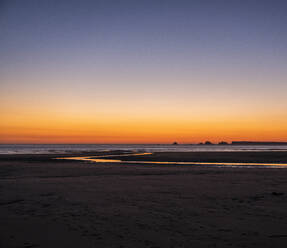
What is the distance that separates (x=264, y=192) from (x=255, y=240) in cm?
646

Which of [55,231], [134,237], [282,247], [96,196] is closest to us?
[282,247]

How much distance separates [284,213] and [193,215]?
9.37ft

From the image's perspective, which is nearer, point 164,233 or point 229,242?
point 229,242

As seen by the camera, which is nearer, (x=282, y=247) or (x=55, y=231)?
(x=282, y=247)

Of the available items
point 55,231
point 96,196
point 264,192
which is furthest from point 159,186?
point 55,231

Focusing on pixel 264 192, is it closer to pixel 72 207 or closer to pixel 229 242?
pixel 229 242

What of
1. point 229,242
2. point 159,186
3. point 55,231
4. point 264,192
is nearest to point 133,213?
point 55,231

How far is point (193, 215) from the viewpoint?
28.5 feet

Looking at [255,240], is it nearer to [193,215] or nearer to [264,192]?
[193,215]

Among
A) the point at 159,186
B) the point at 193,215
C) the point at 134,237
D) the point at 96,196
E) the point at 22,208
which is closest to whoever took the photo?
the point at 134,237

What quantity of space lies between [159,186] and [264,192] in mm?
4868

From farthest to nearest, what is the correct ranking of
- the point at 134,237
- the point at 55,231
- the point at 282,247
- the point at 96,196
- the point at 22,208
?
1. the point at 96,196
2. the point at 22,208
3. the point at 55,231
4. the point at 134,237
5. the point at 282,247

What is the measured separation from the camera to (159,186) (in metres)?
14.4

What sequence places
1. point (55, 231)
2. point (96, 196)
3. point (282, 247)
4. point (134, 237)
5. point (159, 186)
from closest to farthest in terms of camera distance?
1. point (282, 247)
2. point (134, 237)
3. point (55, 231)
4. point (96, 196)
5. point (159, 186)
